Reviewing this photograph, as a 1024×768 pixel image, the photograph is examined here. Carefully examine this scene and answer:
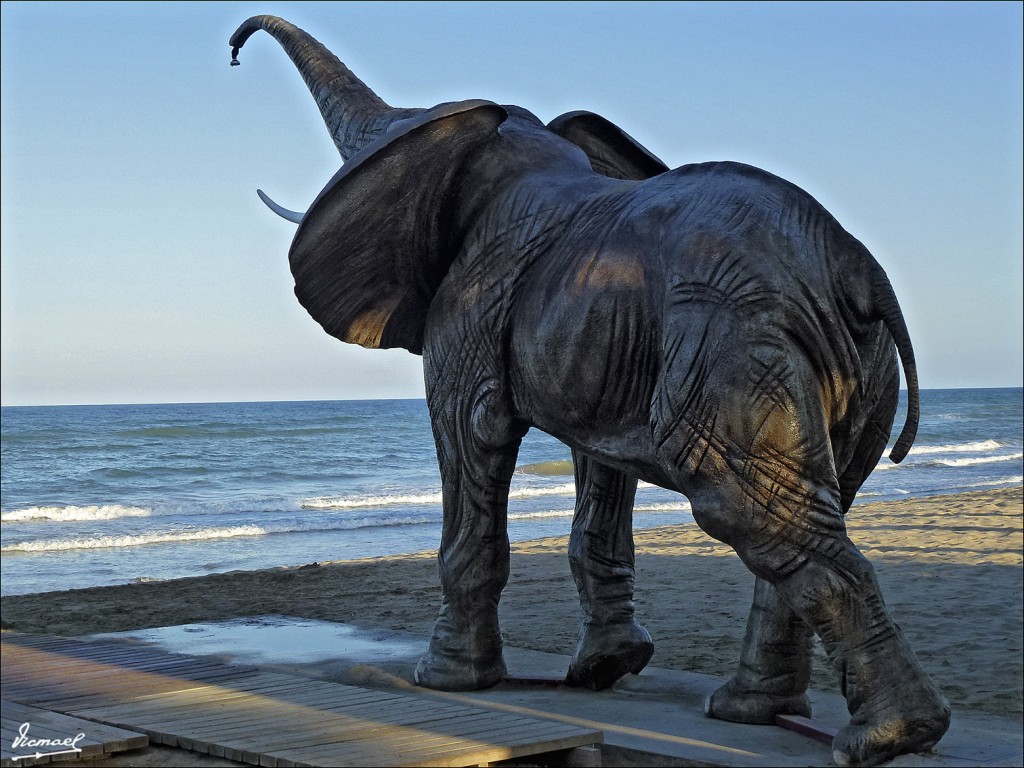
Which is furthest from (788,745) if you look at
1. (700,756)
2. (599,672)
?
(599,672)

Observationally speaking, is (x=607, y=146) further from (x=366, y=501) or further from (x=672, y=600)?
(x=366, y=501)

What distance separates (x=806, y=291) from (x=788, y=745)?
5.31 feet

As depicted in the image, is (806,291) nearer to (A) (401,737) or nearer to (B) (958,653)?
(A) (401,737)

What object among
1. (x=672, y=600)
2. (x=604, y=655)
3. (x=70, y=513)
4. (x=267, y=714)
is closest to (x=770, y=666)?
(x=604, y=655)

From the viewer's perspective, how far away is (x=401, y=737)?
4.37 meters

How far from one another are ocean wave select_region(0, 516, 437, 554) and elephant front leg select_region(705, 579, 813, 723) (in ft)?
37.2

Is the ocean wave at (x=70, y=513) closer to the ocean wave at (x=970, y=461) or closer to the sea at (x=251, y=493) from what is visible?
the sea at (x=251, y=493)

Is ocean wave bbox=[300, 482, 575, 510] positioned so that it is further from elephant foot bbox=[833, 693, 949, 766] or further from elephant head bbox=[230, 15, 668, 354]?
elephant foot bbox=[833, 693, 949, 766]

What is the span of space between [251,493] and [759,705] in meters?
19.3

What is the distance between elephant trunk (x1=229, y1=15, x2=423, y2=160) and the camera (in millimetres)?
5703

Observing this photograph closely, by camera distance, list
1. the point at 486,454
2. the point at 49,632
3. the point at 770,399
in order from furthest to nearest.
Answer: the point at 49,632 → the point at 486,454 → the point at 770,399

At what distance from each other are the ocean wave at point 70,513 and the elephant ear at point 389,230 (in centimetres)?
1463

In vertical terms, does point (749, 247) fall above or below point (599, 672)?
above

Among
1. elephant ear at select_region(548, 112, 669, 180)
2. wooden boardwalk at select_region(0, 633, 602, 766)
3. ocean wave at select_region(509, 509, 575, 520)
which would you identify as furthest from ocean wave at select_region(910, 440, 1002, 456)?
wooden boardwalk at select_region(0, 633, 602, 766)
